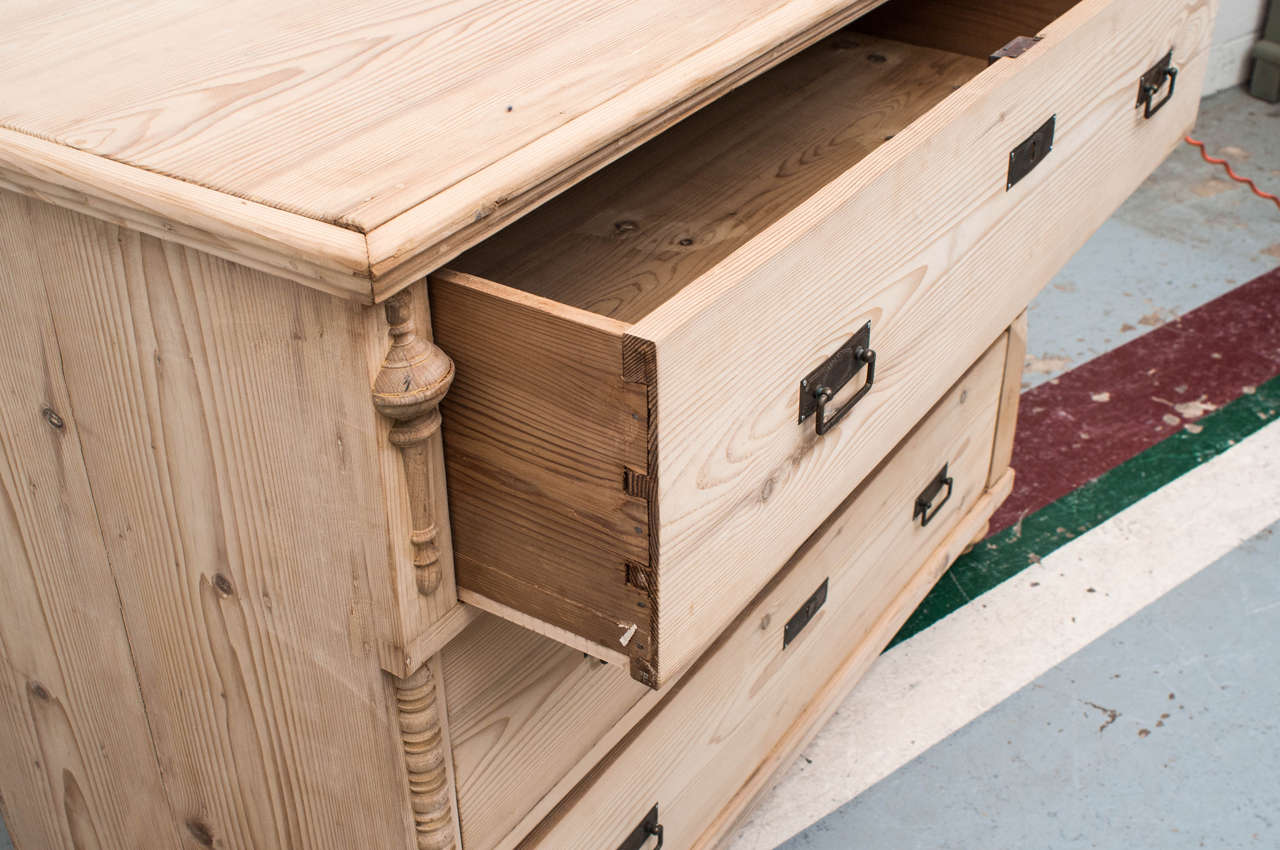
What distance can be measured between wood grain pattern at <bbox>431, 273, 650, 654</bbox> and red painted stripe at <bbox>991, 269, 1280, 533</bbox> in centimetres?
113

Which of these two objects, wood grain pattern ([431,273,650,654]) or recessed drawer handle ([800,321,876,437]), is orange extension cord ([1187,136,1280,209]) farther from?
wood grain pattern ([431,273,650,654])

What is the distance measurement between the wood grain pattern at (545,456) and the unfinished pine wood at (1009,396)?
91 cm

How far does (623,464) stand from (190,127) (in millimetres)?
304

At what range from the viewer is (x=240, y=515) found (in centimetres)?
77

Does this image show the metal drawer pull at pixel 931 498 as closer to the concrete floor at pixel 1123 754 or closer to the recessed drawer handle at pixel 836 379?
the concrete floor at pixel 1123 754

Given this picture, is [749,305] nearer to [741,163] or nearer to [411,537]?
[411,537]

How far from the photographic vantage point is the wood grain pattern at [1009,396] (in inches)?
60.2

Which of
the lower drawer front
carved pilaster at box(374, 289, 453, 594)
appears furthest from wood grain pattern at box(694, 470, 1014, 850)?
carved pilaster at box(374, 289, 453, 594)

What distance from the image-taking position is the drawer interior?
0.94 m

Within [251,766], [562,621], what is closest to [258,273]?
[562,621]

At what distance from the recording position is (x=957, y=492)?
156 cm

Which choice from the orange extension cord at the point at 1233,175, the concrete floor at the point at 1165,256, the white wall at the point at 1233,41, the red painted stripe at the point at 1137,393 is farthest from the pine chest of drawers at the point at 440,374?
the white wall at the point at 1233,41

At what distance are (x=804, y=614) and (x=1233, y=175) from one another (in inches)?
68.5

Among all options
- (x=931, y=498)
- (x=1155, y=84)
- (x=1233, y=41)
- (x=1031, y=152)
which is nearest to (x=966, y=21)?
(x=1155, y=84)
